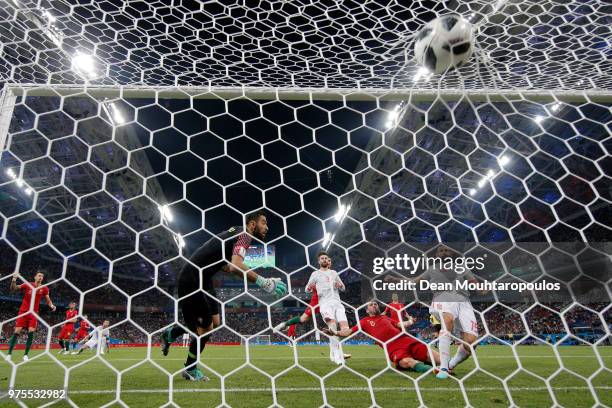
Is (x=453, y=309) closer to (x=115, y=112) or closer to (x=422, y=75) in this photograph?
(x=422, y=75)

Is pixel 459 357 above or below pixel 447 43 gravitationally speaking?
below

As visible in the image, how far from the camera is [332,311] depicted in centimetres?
350

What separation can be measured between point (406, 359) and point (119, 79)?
2.86 meters

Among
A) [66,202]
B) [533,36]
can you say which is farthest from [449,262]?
[66,202]

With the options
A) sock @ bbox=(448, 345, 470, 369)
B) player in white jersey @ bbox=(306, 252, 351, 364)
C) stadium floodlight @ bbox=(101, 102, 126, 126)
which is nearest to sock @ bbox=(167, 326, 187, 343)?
player in white jersey @ bbox=(306, 252, 351, 364)

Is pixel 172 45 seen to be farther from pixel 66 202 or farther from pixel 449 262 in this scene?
A: pixel 66 202

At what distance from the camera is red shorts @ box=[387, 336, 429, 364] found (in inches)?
120

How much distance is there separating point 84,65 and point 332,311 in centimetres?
263

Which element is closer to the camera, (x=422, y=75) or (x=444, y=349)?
(x=422, y=75)

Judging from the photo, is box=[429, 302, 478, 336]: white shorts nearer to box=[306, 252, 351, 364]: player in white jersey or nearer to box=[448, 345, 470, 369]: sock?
box=[448, 345, 470, 369]: sock

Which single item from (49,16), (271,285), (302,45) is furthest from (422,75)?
(49,16)

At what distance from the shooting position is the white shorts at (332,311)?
352 centimetres

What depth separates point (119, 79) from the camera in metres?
2.64

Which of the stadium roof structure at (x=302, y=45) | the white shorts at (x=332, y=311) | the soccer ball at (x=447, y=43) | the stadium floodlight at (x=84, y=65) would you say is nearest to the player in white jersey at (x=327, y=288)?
the white shorts at (x=332, y=311)
